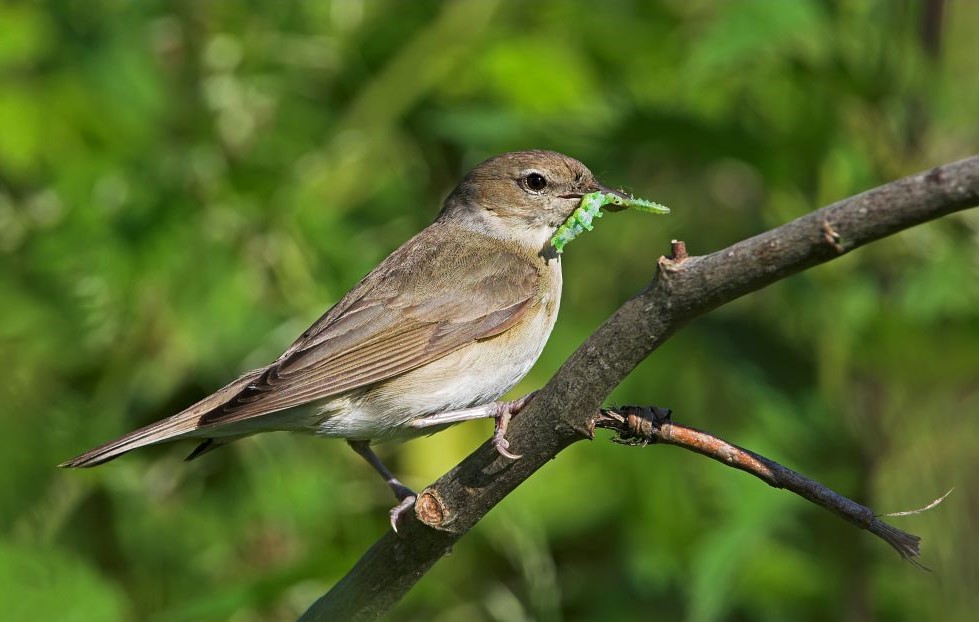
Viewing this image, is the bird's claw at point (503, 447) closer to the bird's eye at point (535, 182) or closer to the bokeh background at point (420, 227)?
the bokeh background at point (420, 227)

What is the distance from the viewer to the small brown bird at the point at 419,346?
3.72m

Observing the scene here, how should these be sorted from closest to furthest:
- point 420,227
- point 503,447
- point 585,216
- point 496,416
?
point 503,447
point 496,416
point 585,216
point 420,227

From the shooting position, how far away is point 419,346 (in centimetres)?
400

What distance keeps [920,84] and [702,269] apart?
2881 mm

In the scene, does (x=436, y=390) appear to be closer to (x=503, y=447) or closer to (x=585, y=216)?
(x=585, y=216)

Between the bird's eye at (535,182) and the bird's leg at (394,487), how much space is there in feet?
3.85

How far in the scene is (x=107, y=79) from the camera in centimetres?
559

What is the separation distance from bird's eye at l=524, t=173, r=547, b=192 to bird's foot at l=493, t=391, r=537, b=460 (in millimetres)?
1367

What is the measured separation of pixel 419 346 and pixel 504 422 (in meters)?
1.06

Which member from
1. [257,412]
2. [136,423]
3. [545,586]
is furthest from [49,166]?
[545,586]

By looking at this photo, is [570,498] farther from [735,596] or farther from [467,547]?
[735,596]

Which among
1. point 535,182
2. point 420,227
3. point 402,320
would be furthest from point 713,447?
point 420,227

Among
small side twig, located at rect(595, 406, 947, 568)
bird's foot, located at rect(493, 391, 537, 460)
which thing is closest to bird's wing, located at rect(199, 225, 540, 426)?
bird's foot, located at rect(493, 391, 537, 460)

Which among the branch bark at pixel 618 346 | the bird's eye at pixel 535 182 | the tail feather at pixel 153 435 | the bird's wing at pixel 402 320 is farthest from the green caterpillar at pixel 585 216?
the tail feather at pixel 153 435
